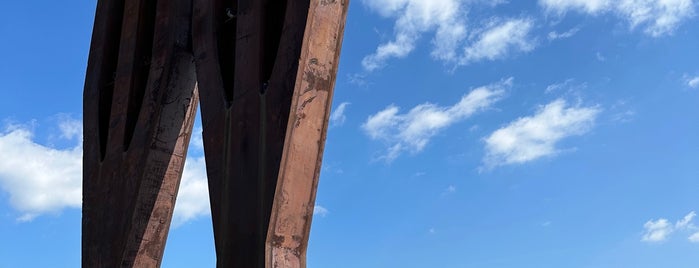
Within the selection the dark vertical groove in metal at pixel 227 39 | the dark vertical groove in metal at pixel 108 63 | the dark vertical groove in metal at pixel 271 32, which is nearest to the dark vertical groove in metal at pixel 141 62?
the dark vertical groove in metal at pixel 108 63

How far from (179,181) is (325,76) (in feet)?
7.55

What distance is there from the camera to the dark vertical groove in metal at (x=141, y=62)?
26.1 feet

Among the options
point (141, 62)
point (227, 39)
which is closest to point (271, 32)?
point (227, 39)

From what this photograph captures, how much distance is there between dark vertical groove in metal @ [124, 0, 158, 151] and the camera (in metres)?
7.96

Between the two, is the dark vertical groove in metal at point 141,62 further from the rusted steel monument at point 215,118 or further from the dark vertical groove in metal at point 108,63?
the dark vertical groove in metal at point 108,63

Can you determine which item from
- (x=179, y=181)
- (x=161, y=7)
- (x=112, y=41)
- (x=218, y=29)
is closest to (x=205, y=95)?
(x=218, y=29)

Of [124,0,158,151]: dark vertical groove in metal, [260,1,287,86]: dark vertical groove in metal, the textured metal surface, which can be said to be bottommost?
the textured metal surface

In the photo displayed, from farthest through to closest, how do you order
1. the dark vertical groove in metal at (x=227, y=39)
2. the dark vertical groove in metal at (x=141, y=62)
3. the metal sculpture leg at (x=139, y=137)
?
the dark vertical groove in metal at (x=141, y=62)
the metal sculpture leg at (x=139, y=137)
the dark vertical groove in metal at (x=227, y=39)

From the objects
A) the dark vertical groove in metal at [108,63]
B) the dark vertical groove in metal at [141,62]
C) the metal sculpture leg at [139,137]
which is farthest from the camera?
the dark vertical groove in metal at [108,63]

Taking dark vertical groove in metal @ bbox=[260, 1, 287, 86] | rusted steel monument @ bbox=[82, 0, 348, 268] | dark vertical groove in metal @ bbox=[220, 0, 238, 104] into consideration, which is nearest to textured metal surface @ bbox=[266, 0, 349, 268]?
rusted steel monument @ bbox=[82, 0, 348, 268]

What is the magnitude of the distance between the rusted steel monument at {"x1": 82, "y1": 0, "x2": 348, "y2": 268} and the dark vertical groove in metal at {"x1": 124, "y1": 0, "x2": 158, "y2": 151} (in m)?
0.01

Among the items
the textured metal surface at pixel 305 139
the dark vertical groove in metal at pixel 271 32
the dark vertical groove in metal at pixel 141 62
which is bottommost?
the textured metal surface at pixel 305 139

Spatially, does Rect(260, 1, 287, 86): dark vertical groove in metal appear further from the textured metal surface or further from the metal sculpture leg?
the metal sculpture leg

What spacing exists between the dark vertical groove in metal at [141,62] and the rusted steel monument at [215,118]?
0.04 ft
